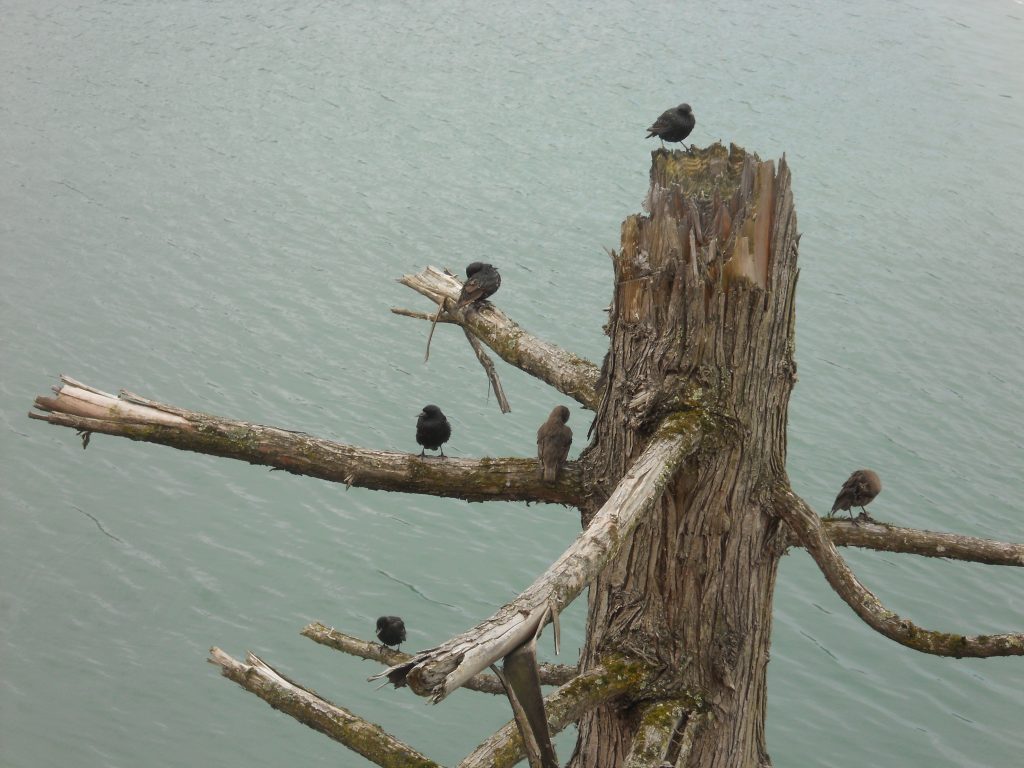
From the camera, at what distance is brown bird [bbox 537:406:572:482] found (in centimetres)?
386

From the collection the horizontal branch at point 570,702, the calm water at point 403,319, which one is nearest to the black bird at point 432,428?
the calm water at point 403,319

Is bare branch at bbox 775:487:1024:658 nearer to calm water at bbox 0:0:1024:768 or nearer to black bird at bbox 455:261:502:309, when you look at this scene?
black bird at bbox 455:261:502:309

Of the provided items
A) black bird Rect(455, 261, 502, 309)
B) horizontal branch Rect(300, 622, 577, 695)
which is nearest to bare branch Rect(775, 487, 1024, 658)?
horizontal branch Rect(300, 622, 577, 695)

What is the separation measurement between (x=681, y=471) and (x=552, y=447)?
30.4 inches

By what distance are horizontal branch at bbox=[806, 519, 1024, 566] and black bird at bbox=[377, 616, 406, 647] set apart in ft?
16.1

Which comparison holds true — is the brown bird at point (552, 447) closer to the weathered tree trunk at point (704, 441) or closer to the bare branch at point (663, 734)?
the weathered tree trunk at point (704, 441)

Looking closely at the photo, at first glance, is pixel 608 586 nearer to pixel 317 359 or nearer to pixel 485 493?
pixel 485 493

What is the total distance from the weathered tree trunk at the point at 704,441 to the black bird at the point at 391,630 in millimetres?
4802

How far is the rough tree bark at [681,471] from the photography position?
11.3ft

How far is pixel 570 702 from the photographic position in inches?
127

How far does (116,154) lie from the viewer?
16.3 meters

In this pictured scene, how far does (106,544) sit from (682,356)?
7.89 metres

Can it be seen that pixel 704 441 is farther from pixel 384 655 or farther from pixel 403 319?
pixel 403 319

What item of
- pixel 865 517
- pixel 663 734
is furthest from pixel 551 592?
pixel 865 517
